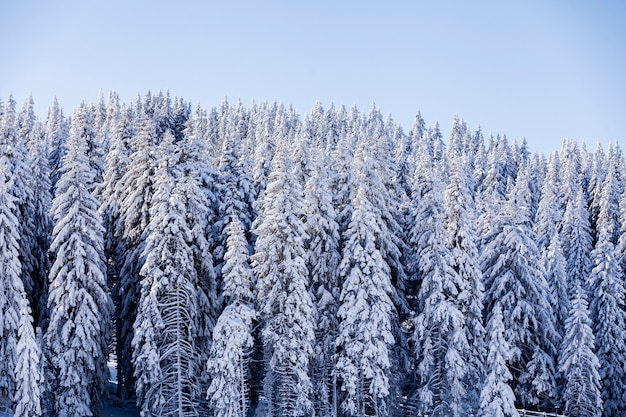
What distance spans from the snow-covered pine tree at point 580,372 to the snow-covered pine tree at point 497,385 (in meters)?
7.24

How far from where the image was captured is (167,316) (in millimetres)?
31656

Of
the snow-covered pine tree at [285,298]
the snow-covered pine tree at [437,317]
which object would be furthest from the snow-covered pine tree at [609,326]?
the snow-covered pine tree at [285,298]

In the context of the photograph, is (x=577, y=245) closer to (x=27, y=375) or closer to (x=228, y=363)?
(x=228, y=363)

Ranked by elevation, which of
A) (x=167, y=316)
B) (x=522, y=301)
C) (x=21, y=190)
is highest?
(x=21, y=190)

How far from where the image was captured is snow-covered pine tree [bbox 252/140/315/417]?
102ft

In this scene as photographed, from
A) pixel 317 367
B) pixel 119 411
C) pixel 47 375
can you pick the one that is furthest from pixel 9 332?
pixel 317 367

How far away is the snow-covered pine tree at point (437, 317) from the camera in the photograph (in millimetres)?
32188

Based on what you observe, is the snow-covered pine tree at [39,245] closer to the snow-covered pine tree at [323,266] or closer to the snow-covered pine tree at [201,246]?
the snow-covered pine tree at [201,246]

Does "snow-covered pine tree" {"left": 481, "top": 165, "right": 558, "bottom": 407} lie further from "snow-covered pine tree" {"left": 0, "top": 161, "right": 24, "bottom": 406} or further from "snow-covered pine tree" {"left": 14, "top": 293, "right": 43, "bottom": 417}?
"snow-covered pine tree" {"left": 0, "top": 161, "right": 24, "bottom": 406}

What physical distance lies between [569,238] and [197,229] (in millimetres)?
39329

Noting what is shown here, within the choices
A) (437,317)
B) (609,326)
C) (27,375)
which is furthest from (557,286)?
(27,375)

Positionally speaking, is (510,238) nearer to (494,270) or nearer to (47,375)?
(494,270)

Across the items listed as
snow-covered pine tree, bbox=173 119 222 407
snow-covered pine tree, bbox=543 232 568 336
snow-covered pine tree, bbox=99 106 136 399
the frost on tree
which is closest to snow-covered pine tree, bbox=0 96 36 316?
snow-covered pine tree, bbox=99 106 136 399

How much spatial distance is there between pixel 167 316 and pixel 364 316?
1124 cm
